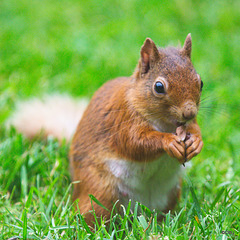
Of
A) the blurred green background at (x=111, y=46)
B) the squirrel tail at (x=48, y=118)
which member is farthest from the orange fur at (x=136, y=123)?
the blurred green background at (x=111, y=46)

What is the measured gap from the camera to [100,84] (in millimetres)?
4680

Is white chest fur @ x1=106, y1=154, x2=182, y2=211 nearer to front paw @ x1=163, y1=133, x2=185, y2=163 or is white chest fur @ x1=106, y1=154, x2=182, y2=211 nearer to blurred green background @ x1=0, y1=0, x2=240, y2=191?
front paw @ x1=163, y1=133, x2=185, y2=163

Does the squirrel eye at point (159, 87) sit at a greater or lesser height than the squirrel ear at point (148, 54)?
lesser

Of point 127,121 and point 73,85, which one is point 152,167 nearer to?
point 127,121

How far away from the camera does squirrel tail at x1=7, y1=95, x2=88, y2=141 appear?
3779mm

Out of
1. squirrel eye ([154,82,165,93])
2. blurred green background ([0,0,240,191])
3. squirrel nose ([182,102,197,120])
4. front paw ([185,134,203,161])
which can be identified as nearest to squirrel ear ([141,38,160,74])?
squirrel eye ([154,82,165,93])

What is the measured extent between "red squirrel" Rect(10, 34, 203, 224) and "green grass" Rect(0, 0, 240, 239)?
0.16 m

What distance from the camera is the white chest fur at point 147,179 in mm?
2785

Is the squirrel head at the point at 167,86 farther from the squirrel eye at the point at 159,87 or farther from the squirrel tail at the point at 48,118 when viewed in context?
the squirrel tail at the point at 48,118

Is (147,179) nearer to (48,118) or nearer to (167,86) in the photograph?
(167,86)

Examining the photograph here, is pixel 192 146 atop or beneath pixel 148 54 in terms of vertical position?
beneath

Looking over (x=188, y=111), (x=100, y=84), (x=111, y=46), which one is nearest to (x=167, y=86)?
(x=188, y=111)

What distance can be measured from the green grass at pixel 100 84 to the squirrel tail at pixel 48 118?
0.11m

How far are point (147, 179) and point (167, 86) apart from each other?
0.69 metres
